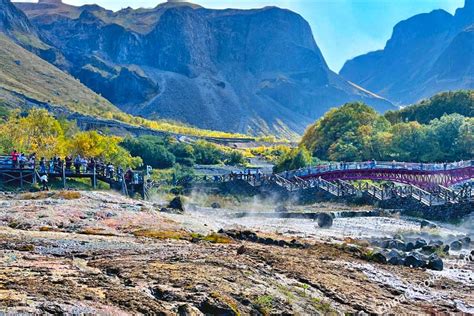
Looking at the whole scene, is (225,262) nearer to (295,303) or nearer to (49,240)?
(295,303)

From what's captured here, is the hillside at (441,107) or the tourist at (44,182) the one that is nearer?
the tourist at (44,182)

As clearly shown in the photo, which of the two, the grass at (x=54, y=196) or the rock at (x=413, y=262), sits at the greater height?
the grass at (x=54, y=196)

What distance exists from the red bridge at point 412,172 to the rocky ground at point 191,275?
42.8 meters

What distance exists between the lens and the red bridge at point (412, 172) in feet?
243

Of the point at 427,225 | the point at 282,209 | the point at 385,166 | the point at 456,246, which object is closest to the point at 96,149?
the point at 282,209

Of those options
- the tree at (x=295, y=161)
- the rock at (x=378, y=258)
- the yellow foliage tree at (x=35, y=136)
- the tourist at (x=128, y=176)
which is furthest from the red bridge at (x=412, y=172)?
the rock at (x=378, y=258)

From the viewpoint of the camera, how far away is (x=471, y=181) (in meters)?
81.1

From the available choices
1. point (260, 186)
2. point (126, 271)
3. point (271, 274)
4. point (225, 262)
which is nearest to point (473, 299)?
point (271, 274)

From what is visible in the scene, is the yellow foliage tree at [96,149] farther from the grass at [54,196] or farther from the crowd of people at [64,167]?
the grass at [54,196]

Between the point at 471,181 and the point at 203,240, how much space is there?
58910 millimetres

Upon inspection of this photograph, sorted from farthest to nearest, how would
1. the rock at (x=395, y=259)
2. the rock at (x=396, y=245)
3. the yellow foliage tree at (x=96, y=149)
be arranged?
1. the yellow foliage tree at (x=96, y=149)
2. the rock at (x=396, y=245)
3. the rock at (x=395, y=259)

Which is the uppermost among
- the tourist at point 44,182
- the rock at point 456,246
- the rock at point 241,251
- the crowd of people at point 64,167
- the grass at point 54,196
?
the crowd of people at point 64,167

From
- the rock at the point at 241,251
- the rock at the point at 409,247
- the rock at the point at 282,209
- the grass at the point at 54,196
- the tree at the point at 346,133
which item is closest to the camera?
the rock at the point at 241,251

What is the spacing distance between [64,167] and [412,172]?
3961cm
